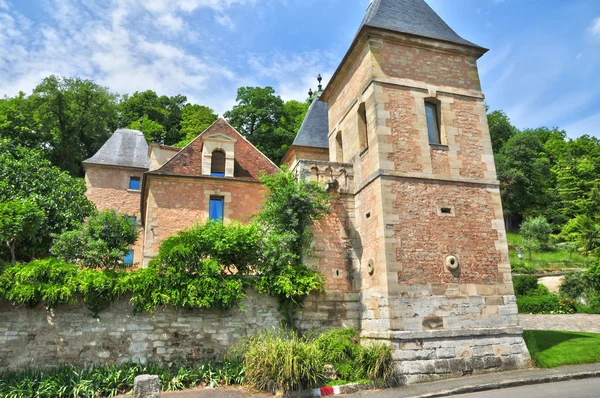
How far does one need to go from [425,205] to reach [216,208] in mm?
8207

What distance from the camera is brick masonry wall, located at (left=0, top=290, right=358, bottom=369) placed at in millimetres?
8590

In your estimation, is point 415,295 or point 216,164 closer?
point 415,295

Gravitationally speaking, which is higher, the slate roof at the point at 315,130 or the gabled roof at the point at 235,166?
the slate roof at the point at 315,130

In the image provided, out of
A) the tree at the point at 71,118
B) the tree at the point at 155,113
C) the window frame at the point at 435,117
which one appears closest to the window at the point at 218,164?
the window frame at the point at 435,117

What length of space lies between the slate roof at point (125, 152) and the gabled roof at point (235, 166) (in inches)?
395

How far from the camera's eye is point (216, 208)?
15219 millimetres

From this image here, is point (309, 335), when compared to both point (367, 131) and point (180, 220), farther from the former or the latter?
point (180, 220)

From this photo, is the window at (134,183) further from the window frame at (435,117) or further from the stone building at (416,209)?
the window frame at (435,117)

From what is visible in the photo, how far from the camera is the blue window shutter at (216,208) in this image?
49.5 ft

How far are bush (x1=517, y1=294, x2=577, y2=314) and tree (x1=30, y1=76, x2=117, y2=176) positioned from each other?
33.0 meters

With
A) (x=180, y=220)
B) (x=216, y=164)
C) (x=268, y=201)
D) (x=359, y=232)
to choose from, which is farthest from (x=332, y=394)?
(x=216, y=164)

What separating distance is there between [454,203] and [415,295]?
9.05 feet

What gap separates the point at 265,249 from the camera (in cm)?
1005

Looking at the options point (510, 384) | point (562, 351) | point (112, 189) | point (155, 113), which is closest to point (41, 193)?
point (112, 189)
